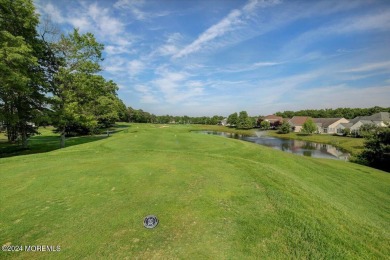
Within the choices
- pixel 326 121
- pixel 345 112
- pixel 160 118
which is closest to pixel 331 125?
pixel 326 121

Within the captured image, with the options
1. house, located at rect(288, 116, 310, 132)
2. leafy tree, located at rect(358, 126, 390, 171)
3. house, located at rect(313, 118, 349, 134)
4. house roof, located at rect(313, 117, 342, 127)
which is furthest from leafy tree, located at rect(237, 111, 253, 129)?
leafy tree, located at rect(358, 126, 390, 171)

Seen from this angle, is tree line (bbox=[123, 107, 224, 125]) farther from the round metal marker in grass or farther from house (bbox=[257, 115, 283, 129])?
the round metal marker in grass

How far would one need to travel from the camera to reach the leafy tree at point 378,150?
1026 inches

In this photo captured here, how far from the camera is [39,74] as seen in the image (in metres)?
20.7

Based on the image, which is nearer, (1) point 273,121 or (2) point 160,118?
(1) point 273,121

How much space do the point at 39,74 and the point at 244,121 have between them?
93.4 metres

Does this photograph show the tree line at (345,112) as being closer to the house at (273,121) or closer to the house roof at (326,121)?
the house at (273,121)

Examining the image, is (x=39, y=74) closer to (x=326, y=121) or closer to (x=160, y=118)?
(x=326, y=121)

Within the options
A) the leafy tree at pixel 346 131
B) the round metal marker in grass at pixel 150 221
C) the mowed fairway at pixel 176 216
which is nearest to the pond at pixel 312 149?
the leafy tree at pixel 346 131

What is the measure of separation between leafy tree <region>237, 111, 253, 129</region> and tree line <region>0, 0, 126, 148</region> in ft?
282

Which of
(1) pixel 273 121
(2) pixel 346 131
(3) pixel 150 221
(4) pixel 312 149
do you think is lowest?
(4) pixel 312 149

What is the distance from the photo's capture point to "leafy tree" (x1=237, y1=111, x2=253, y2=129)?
104 m

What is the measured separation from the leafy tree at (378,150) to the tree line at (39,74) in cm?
3514

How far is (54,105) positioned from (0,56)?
760 centimetres
